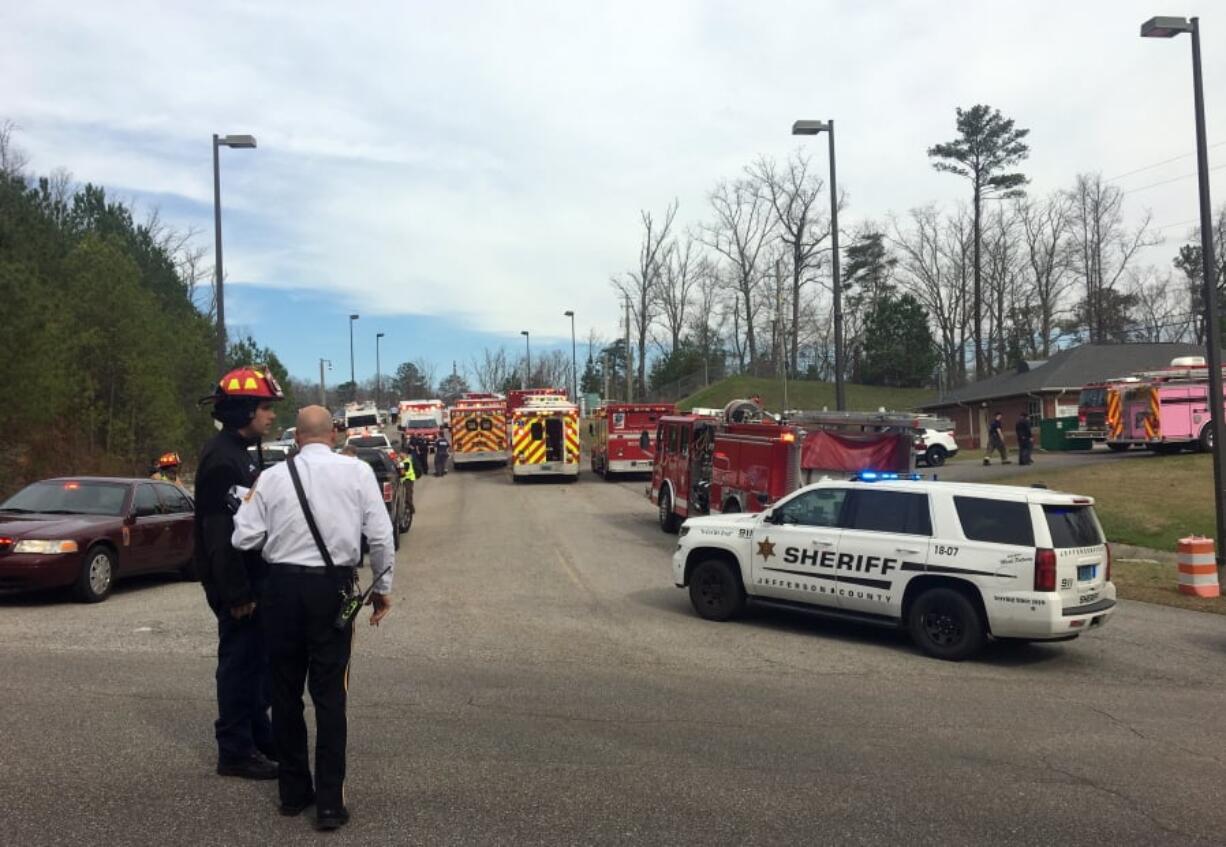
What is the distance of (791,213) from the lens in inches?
2425

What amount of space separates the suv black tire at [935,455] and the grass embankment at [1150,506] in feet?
21.9

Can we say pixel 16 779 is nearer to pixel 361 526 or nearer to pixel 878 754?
pixel 361 526

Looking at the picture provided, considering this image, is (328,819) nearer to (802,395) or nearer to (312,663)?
(312,663)

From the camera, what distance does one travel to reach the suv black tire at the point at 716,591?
10.6 meters

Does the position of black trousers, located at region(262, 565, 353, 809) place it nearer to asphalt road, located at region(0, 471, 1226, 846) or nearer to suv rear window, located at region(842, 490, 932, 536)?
asphalt road, located at region(0, 471, 1226, 846)

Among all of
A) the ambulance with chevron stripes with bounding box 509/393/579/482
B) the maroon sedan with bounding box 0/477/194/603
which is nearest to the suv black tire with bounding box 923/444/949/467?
the ambulance with chevron stripes with bounding box 509/393/579/482

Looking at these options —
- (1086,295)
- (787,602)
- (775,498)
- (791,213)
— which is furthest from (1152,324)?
(787,602)

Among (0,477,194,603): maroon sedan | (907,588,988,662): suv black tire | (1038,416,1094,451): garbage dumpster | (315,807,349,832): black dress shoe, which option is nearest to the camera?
(315,807,349,832): black dress shoe

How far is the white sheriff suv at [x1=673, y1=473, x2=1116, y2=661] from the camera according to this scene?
8.76 metres

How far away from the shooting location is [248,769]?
5.05m

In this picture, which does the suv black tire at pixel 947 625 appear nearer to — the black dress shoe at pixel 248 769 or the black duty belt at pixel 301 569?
the black dress shoe at pixel 248 769

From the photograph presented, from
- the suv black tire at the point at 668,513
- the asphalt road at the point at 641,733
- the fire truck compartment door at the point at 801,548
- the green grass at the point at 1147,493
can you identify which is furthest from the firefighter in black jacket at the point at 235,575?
the green grass at the point at 1147,493

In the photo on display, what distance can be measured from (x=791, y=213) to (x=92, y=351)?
45.5 m

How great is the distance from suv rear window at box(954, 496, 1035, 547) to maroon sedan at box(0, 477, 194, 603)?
31.0ft
